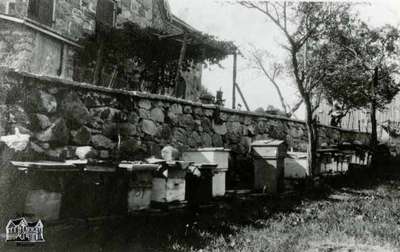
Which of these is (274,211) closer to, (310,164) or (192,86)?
(310,164)

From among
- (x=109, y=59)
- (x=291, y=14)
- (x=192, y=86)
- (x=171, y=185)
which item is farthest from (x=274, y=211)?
(x=192, y=86)

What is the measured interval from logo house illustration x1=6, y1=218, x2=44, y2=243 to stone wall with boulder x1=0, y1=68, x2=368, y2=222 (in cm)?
37

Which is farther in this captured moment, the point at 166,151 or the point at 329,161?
the point at 329,161

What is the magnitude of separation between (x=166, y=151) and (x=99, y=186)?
2.23m

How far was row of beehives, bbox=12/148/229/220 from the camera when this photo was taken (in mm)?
4141

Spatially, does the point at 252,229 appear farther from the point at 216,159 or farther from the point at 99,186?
the point at 99,186

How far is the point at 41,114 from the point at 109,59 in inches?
253

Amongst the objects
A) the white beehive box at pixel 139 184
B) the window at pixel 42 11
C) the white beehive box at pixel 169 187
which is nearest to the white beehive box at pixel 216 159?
the white beehive box at pixel 169 187

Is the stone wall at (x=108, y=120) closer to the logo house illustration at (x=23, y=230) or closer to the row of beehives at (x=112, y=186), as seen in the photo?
the row of beehives at (x=112, y=186)

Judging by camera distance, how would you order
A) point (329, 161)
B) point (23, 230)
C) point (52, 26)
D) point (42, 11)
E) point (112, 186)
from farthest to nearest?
point (52, 26)
point (42, 11)
point (329, 161)
point (112, 186)
point (23, 230)

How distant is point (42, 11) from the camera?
1117cm

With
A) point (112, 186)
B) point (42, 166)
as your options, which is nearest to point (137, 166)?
point (112, 186)

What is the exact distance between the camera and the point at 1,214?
396cm

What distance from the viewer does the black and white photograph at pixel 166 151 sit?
14.9 ft
